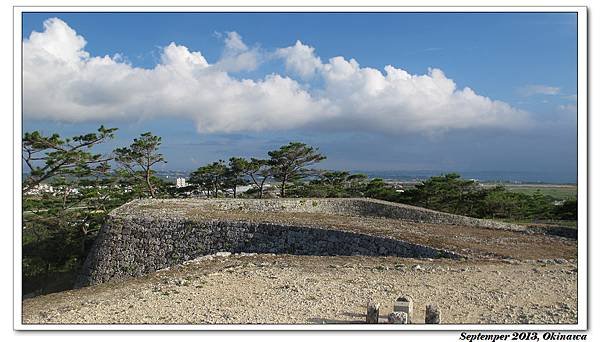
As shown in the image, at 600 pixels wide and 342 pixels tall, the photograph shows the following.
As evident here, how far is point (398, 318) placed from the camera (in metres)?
4.18

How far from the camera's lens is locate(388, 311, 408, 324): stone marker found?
418 centimetres

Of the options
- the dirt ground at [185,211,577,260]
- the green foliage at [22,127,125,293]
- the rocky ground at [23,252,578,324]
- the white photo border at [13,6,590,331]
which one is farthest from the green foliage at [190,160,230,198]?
the white photo border at [13,6,590,331]

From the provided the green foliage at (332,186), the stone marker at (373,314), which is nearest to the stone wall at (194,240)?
the stone marker at (373,314)

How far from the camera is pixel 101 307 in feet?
15.8

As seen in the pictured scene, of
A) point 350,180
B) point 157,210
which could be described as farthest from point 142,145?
point 350,180

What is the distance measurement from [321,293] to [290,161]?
48.0ft

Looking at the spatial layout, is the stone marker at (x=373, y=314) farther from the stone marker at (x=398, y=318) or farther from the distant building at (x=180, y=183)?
the distant building at (x=180, y=183)

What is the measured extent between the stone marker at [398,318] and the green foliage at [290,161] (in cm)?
1533

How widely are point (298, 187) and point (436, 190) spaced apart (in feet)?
19.0

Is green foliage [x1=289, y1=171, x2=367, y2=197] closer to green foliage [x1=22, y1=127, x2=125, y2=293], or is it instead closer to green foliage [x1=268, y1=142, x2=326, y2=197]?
green foliage [x1=268, y1=142, x2=326, y2=197]

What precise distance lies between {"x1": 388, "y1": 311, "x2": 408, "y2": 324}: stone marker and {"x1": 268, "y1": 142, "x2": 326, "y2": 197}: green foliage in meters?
15.3
